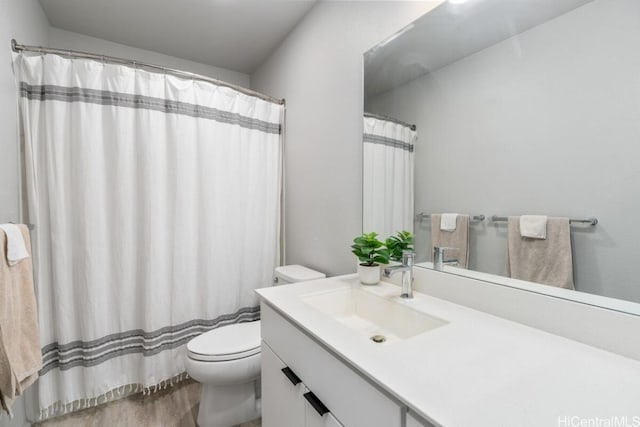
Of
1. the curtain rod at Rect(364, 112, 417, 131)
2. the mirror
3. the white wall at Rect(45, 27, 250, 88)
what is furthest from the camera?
the white wall at Rect(45, 27, 250, 88)

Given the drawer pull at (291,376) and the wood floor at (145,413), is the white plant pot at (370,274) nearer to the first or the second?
the drawer pull at (291,376)

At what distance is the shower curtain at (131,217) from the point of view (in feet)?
4.99

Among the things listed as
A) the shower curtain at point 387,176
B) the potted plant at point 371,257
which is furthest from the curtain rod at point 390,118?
the potted plant at point 371,257

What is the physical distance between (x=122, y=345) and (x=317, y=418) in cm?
152

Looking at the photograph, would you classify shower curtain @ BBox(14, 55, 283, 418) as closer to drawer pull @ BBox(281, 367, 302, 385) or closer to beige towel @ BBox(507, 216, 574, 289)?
drawer pull @ BBox(281, 367, 302, 385)

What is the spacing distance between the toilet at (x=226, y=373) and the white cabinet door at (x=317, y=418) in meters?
0.71

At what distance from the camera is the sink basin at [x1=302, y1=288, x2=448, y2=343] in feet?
3.38

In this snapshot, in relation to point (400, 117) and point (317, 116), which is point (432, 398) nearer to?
point (400, 117)

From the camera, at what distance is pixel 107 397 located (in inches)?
69.1

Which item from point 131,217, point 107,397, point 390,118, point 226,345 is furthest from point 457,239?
point 107,397

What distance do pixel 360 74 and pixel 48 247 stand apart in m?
1.95

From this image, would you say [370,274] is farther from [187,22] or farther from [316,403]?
[187,22]

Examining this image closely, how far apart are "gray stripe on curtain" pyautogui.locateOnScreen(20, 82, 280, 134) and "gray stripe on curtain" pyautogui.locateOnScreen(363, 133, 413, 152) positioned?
1038 mm

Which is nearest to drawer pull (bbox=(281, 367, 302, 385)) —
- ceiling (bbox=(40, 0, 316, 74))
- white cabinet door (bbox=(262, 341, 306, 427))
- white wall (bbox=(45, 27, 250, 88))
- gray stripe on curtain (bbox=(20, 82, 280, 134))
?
white cabinet door (bbox=(262, 341, 306, 427))
